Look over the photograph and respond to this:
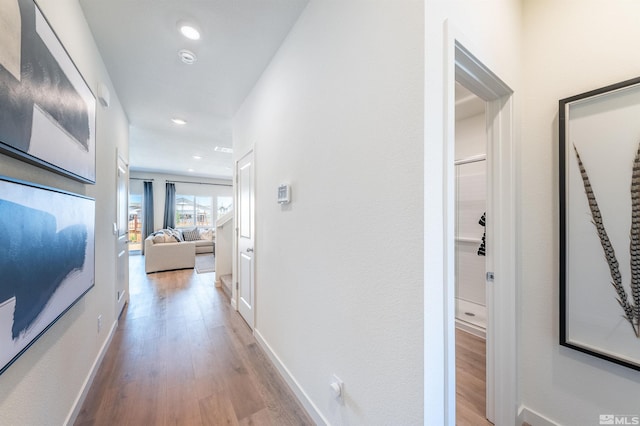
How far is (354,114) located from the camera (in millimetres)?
1211

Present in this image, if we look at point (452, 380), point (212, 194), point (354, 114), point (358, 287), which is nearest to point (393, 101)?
point (354, 114)

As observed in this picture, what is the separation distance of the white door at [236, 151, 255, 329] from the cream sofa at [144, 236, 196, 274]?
3.18 metres

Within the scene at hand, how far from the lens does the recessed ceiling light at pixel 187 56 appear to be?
6.68 feet

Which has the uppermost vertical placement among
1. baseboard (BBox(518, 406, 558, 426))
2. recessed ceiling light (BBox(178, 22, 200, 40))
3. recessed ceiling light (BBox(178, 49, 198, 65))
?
recessed ceiling light (BBox(178, 22, 200, 40))

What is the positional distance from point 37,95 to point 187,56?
4.47 feet

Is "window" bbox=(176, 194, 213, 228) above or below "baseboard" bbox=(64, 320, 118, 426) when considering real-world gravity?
above

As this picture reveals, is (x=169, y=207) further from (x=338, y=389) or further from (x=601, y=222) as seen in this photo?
(x=601, y=222)

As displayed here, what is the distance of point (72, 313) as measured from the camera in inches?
58.8

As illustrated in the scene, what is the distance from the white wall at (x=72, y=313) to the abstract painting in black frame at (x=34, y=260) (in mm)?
98

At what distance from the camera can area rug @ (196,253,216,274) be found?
5.54 meters

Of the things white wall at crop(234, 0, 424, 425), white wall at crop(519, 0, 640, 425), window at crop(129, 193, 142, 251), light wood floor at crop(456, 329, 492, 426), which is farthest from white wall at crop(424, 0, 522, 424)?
window at crop(129, 193, 142, 251)

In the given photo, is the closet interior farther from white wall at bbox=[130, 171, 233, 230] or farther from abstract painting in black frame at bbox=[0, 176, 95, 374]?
white wall at bbox=[130, 171, 233, 230]

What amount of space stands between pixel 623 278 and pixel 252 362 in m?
2.50

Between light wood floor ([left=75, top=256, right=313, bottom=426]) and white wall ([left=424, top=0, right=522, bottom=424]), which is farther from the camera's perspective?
light wood floor ([left=75, top=256, right=313, bottom=426])
